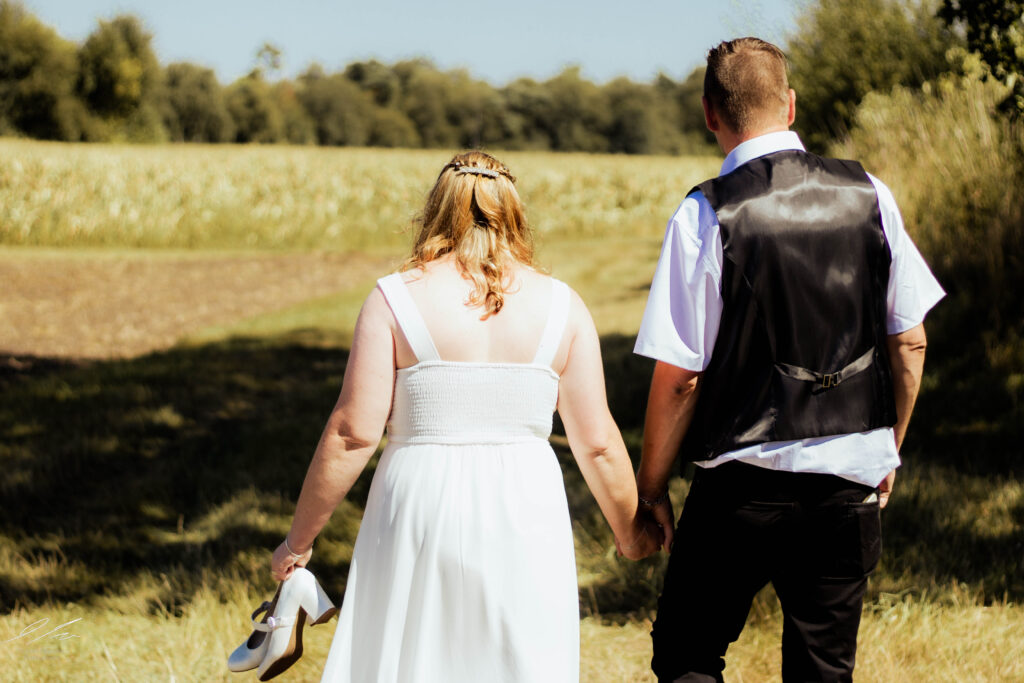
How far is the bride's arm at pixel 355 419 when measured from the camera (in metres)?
2.00

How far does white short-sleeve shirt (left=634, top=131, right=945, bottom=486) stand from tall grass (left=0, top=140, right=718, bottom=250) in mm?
9770

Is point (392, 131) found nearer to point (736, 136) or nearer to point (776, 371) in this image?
point (736, 136)

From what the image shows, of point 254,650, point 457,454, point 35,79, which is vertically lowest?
point 254,650

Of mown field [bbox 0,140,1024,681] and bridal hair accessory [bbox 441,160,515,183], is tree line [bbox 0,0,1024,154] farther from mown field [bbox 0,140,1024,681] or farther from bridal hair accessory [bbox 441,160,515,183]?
mown field [bbox 0,140,1024,681]

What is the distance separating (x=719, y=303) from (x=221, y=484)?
14.8ft

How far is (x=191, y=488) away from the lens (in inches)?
228

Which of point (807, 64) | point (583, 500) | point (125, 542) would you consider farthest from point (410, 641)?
point (807, 64)

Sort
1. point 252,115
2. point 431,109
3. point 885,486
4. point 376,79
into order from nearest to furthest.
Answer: point 885,486
point 252,115
point 431,109
point 376,79

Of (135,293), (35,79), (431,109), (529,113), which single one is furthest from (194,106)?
(135,293)

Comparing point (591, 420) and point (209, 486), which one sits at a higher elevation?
point (591, 420)

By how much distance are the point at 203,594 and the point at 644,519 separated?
2.47m

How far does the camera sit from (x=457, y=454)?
2.10 m

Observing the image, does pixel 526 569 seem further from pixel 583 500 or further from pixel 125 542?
pixel 125 542

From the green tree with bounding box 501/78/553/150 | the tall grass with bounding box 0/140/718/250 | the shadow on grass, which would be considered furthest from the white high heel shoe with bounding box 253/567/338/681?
the green tree with bounding box 501/78/553/150
